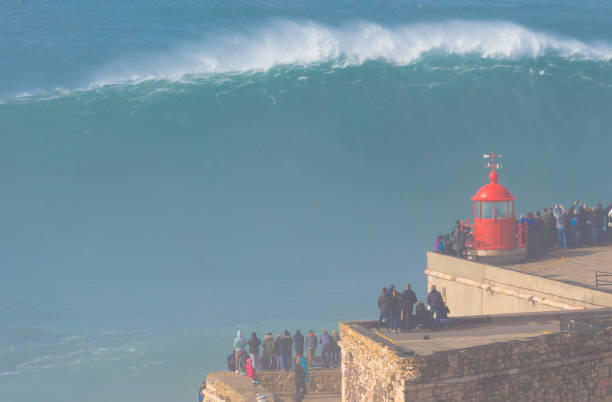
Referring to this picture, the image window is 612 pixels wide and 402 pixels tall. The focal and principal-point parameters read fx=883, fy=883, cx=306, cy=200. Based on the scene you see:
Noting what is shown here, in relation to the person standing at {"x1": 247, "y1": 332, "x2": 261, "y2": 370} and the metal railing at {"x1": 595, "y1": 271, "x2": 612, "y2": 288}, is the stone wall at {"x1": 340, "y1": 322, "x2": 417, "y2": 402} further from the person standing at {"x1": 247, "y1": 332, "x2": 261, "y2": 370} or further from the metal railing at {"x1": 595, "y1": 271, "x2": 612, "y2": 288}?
the person standing at {"x1": 247, "y1": 332, "x2": 261, "y2": 370}

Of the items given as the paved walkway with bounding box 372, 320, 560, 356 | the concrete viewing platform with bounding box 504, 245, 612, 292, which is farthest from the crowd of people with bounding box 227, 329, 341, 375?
the paved walkway with bounding box 372, 320, 560, 356

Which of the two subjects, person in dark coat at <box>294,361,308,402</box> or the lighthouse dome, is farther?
the lighthouse dome

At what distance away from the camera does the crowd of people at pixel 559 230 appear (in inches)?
824

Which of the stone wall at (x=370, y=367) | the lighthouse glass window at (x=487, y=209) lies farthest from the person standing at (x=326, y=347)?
the stone wall at (x=370, y=367)

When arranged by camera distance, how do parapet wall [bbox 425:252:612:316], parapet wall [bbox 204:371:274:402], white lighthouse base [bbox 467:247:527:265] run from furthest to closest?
white lighthouse base [bbox 467:247:527:265] → parapet wall [bbox 204:371:274:402] → parapet wall [bbox 425:252:612:316]

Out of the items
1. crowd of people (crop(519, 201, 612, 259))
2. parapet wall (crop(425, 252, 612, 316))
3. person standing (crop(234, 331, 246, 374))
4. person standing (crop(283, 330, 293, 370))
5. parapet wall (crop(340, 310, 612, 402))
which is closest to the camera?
parapet wall (crop(340, 310, 612, 402))

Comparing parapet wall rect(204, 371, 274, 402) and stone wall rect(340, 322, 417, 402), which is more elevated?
stone wall rect(340, 322, 417, 402)

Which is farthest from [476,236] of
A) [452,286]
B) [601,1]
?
[601,1]

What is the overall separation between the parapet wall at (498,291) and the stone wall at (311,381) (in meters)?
3.17

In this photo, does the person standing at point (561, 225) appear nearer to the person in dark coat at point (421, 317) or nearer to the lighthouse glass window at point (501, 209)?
the lighthouse glass window at point (501, 209)

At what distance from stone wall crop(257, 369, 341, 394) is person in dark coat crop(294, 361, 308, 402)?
0.51 meters

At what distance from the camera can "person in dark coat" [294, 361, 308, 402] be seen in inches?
731

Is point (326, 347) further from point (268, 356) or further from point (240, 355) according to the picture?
point (240, 355)

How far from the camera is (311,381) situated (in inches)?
758
